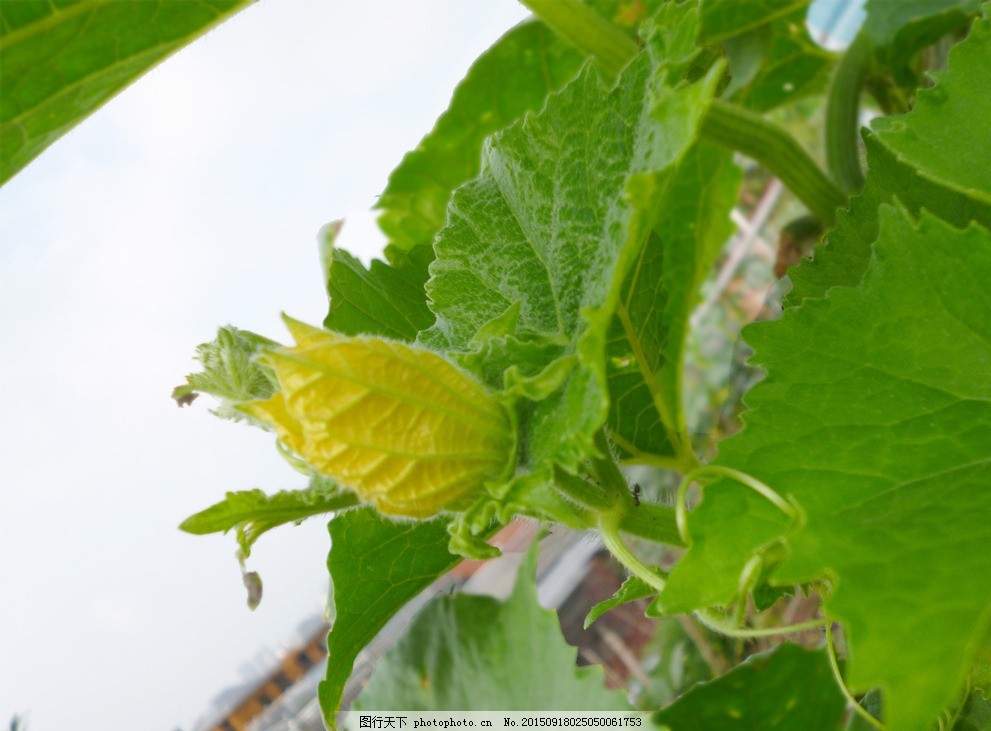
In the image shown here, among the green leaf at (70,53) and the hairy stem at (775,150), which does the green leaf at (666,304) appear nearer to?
the hairy stem at (775,150)

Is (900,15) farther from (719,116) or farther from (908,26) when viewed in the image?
(719,116)

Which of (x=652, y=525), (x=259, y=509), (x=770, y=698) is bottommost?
(x=770, y=698)

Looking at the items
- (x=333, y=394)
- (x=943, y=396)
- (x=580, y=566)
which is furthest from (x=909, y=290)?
(x=580, y=566)

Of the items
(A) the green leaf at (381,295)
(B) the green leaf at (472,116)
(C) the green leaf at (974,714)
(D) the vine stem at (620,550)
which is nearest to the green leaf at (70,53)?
(A) the green leaf at (381,295)

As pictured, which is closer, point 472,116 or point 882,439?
point 882,439

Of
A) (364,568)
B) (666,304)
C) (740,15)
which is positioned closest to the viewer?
(364,568)

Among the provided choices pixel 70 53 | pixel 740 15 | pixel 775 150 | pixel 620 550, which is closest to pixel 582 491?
pixel 620 550
